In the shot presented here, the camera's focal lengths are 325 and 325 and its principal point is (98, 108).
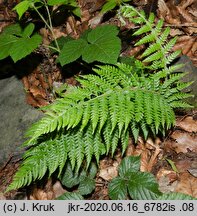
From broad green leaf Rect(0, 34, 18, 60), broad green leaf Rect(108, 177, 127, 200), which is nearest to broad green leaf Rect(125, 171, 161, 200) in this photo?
broad green leaf Rect(108, 177, 127, 200)

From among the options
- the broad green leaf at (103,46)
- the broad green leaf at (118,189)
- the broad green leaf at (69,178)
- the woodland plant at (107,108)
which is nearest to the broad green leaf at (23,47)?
the broad green leaf at (103,46)

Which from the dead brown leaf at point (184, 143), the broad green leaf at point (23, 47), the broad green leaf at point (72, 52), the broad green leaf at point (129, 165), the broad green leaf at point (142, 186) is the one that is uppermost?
the broad green leaf at point (23, 47)

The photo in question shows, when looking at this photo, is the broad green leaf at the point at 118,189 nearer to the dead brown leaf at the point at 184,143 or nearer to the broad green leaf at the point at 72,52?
the dead brown leaf at the point at 184,143

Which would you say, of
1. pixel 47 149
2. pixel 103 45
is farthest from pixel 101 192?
pixel 103 45

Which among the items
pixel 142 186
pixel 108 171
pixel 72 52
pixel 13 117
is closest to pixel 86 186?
pixel 108 171

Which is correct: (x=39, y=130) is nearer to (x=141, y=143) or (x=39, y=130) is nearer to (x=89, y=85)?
(x=89, y=85)

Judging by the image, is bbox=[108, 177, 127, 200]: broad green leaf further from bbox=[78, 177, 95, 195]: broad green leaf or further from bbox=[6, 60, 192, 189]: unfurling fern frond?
bbox=[6, 60, 192, 189]: unfurling fern frond
